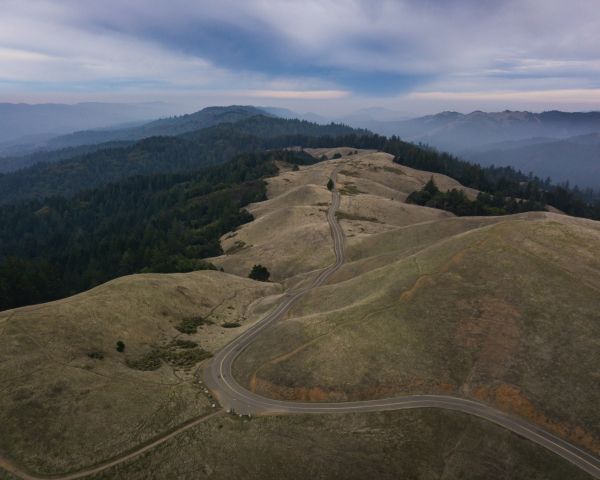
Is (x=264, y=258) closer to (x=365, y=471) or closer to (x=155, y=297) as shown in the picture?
(x=155, y=297)

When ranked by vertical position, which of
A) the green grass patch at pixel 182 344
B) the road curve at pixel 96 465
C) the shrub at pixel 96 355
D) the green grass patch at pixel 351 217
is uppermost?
the green grass patch at pixel 351 217

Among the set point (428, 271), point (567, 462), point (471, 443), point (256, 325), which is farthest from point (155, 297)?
point (567, 462)

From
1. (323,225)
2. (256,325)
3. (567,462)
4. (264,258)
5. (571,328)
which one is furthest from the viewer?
(323,225)

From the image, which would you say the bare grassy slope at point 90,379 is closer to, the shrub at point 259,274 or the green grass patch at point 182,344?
the green grass patch at point 182,344

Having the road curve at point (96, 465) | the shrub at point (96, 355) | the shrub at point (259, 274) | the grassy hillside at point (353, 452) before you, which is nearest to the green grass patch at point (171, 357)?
the shrub at point (96, 355)

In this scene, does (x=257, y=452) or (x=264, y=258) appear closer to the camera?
(x=257, y=452)

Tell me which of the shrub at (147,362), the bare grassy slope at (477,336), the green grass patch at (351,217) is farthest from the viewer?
the green grass patch at (351,217)

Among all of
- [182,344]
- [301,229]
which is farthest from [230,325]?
[301,229]
